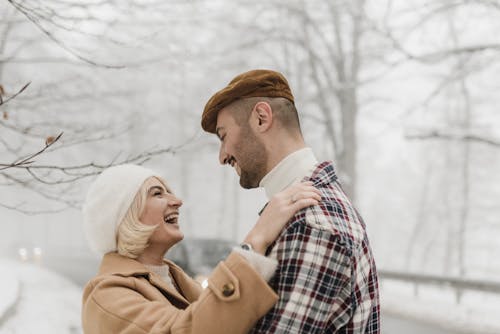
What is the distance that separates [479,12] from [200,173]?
29.1 metres

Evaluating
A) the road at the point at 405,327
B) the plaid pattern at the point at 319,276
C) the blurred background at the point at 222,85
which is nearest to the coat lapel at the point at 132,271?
the blurred background at the point at 222,85

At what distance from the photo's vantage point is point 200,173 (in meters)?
36.4

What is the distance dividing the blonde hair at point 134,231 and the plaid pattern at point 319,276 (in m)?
0.87

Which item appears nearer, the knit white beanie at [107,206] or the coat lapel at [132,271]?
the coat lapel at [132,271]

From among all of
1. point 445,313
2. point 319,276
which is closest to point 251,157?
point 319,276

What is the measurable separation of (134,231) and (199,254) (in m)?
7.64

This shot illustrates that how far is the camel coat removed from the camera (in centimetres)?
163

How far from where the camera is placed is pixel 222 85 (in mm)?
16750

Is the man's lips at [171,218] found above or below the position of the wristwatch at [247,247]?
below

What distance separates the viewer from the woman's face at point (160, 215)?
2484 millimetres

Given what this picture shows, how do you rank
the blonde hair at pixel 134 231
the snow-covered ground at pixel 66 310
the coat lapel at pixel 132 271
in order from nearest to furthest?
the coat lapel at pixel 132 271
the blonde hair at pixel 134 231
the snow-covered ground at pixel 66 310

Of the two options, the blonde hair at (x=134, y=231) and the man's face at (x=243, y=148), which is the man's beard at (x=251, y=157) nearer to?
the man's face at (x=243, y=148)

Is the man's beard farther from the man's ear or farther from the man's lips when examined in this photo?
the man's lips

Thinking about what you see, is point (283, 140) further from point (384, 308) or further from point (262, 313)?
point (384, 308)
